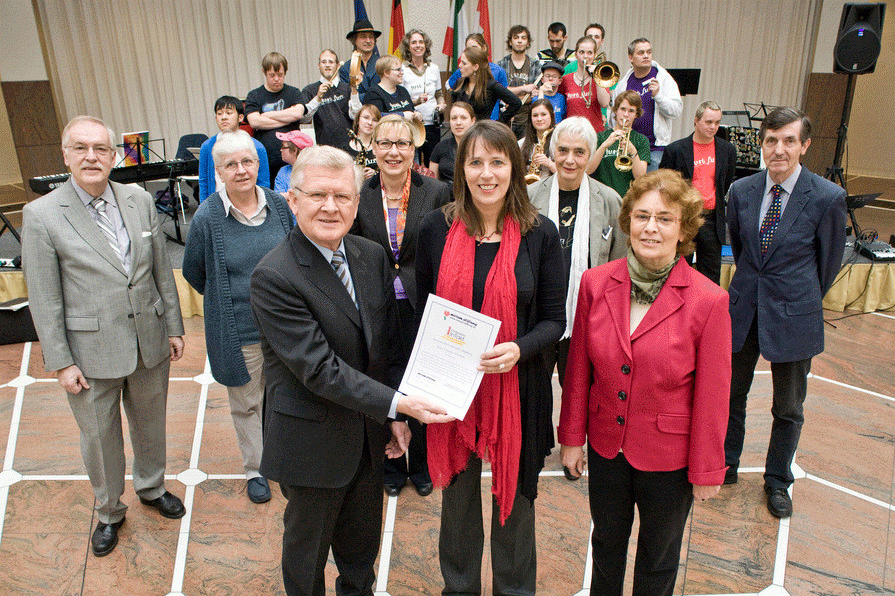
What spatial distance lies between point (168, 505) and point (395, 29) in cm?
716

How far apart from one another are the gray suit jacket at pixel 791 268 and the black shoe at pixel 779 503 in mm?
692

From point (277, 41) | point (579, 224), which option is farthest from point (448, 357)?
point (277, 41)

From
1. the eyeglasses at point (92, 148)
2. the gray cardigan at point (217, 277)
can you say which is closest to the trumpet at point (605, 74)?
the gray cardigan at point (217, 277)

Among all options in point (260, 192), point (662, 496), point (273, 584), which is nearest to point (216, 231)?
point (260, 192)

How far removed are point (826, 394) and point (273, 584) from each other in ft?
11.5

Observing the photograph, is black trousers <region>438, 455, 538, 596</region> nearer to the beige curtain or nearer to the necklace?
the necklace

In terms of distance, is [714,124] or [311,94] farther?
[311,94]

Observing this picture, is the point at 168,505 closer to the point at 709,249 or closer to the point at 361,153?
the point at 361,153

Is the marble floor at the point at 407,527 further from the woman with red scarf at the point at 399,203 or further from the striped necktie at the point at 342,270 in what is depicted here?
the striped necktie at the point at 342,270

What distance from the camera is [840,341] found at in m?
4.79

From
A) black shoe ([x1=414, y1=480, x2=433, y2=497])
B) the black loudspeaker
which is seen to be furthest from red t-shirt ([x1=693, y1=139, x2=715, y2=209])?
the black loudspeaker

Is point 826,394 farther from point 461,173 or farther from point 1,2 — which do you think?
point 1,2

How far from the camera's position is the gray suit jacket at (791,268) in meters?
2.62

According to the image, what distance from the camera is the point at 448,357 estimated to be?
1.88 meters
